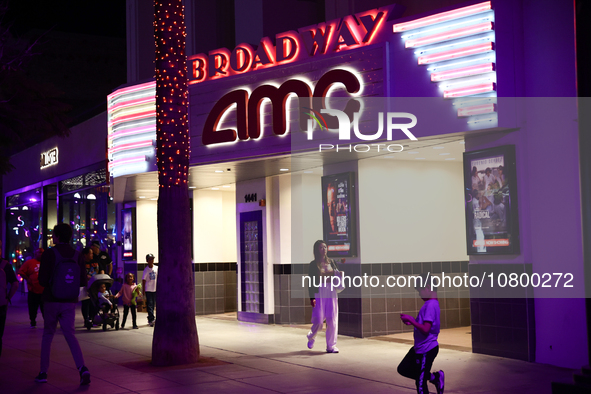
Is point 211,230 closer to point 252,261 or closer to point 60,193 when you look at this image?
point 252,261

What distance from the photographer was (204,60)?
1499 centimetres

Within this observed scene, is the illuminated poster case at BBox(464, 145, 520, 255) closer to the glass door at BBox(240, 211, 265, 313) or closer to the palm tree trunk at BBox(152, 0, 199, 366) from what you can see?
the palm tree trunk at BBox(152, 0, 199, 366)

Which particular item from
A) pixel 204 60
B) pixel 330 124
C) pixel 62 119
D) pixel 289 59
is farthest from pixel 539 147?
pixel 62 119

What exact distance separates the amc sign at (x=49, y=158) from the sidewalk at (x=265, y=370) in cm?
1536

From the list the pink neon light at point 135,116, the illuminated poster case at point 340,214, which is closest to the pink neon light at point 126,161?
the pink neon light at point 135,116

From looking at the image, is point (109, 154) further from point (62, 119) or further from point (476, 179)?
point (476, 179)

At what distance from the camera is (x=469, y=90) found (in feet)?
34.9

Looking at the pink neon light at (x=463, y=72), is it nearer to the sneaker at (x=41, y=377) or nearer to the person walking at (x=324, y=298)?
the person walking at (x=324, y=298)

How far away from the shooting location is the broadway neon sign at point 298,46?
12.2 meters

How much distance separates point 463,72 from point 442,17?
982mm

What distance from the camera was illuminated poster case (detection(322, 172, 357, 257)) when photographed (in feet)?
44.3

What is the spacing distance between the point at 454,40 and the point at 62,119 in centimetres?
1294

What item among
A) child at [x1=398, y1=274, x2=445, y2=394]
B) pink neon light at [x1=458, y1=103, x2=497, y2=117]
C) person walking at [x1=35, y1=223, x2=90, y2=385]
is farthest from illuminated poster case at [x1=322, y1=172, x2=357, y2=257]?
child at [x1=398, y1=274, x2=445, y2=394]

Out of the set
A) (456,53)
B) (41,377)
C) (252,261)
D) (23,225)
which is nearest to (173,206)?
(41,377)
